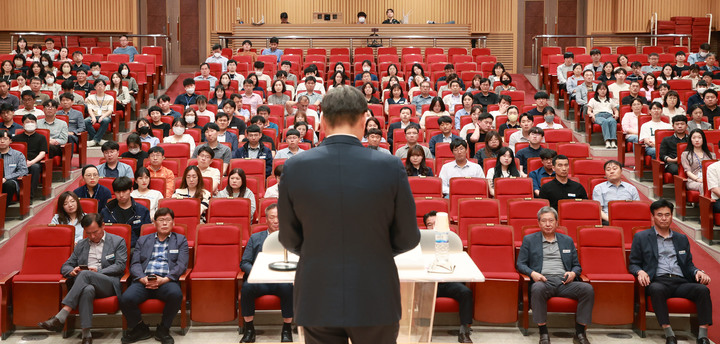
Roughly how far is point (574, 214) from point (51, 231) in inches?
158

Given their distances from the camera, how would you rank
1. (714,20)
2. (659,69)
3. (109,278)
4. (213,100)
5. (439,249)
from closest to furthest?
(439,249) < (109,278) < (213,100) < (659,69) < (714,20)

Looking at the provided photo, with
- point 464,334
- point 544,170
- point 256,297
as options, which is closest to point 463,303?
point 464,334

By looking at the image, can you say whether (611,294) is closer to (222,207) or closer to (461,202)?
(461,202)

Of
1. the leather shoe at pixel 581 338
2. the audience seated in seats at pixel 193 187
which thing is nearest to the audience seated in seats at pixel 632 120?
the leather shoe at pixel 581 338

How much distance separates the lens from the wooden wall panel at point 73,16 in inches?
608

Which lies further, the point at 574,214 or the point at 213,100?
the point at 213,100

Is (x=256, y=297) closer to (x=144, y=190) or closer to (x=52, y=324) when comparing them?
(x=52, y=324)

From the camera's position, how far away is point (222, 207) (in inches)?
229

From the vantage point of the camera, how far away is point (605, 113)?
29.0 feet

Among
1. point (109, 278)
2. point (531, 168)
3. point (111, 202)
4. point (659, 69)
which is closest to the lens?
point (109, 278)

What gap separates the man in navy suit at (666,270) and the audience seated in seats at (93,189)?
4.23m

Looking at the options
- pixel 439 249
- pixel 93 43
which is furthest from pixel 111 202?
pixel 93 43

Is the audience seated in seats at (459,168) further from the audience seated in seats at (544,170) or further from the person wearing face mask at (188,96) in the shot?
the person wearing face mask at (188,96)

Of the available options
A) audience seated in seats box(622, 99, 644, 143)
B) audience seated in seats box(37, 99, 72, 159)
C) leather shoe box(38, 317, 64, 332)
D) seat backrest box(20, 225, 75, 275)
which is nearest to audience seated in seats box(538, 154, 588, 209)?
audience seated in seats box(622, 99, 644, 143)
